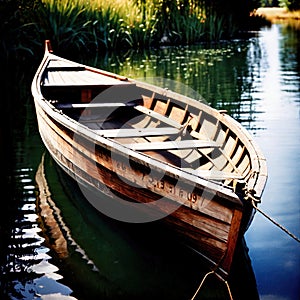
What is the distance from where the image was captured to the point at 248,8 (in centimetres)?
2342

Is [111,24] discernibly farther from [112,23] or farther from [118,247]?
[118,247]

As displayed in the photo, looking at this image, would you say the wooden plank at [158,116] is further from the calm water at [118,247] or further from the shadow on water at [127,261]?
the shadow on water at [127,261]

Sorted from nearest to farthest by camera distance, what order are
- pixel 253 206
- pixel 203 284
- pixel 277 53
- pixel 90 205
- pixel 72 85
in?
pixel 253 206 → pixel 203 284 → pixel 90 205 → pixel 72 85 → pixel 277 53

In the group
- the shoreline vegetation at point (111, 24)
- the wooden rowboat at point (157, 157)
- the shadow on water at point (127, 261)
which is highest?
the shoreline vegetation at point (111, 24)

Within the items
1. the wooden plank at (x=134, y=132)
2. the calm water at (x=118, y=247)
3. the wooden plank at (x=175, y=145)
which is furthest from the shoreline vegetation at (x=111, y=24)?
the wooden plank at (x=175, y=145)

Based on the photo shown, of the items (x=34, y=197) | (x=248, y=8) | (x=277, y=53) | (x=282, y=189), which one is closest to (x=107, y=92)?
(x=34, y=197)

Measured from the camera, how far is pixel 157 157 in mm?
5855

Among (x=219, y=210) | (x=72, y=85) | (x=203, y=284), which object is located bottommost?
(x=203, y=284)

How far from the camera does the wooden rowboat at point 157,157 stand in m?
4.01

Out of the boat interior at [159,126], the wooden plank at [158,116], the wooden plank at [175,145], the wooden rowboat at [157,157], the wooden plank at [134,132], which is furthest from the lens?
the wooden plank at [158,116]

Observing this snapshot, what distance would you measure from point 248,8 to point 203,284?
67.3 ft

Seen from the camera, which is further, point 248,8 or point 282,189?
point 248,8

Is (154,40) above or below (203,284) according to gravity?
above

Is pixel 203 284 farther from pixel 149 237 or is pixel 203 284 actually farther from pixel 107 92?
pixel 107 92
